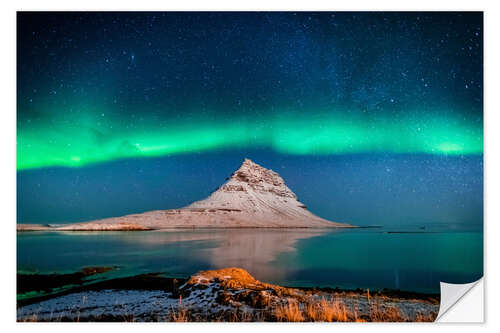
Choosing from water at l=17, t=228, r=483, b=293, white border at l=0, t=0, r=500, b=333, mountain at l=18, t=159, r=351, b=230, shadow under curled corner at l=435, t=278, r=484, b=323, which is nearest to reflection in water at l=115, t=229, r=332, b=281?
water at l=17, t=228, r=483, b=293

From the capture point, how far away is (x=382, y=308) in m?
3.35

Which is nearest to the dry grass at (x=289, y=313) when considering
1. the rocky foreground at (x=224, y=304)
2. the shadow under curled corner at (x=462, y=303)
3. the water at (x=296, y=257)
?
the rocky foreground at (x=224, y=304)

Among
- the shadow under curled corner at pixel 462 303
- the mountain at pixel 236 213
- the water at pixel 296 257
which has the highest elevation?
the mountain at pixel 236 213

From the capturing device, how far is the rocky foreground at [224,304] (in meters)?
3.27

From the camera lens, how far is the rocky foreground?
3.27 metres

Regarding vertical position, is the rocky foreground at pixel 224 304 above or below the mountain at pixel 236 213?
below

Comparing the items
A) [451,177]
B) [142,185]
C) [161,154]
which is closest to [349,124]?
[451,177]

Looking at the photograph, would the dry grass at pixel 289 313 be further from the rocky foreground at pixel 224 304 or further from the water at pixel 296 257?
the water at pixel 296 257

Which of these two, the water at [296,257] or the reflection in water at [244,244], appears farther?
the reflection in water at [244,244]

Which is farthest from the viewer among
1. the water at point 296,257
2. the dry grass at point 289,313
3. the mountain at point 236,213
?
the mountain at point 236,213
